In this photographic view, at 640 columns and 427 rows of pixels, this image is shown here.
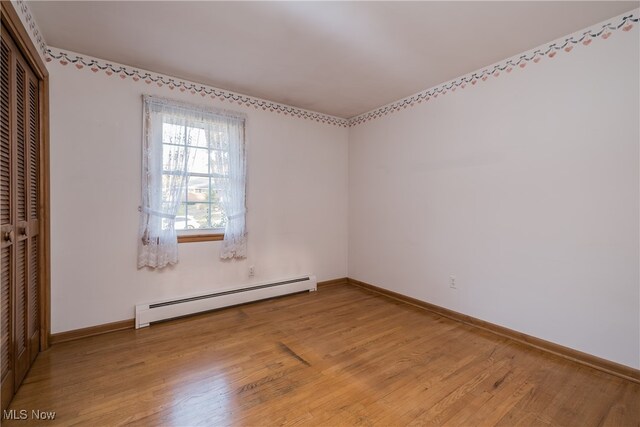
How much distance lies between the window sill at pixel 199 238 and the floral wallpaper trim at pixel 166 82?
57.1 inches

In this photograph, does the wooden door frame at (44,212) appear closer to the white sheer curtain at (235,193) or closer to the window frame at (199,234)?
the window frame at (199,234)

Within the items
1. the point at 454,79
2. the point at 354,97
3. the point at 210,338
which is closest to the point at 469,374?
the point at 210,338

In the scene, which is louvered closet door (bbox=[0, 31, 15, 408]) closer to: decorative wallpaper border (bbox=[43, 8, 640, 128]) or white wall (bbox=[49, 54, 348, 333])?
decorative wallpaper border (bbox=[43, 8, 640, 128])

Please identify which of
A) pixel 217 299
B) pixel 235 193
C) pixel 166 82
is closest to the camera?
pixel 166 82

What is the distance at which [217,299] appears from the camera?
3.06 m

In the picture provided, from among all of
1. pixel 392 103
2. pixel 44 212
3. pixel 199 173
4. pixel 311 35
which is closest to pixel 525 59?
pixel 392 103

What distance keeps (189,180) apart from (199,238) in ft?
1.97

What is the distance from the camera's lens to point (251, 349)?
2285 mm

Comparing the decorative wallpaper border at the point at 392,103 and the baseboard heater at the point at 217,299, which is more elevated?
the decorative wallpaper border at the point at 392,103

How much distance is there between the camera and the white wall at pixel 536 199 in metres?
1.97

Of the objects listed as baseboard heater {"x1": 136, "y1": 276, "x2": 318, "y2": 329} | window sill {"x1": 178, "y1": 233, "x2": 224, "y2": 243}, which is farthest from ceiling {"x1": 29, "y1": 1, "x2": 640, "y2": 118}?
baseboard heater {"x1": 136, "y1": 276, "x2": 318, "y2": 329}

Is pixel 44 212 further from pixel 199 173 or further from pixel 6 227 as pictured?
pixel 199 173

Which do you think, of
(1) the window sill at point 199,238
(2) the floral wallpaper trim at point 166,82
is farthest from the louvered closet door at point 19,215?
(1) the window sill at point 199,238

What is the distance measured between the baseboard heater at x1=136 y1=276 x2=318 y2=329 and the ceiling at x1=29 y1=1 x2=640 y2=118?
2.19 metres
